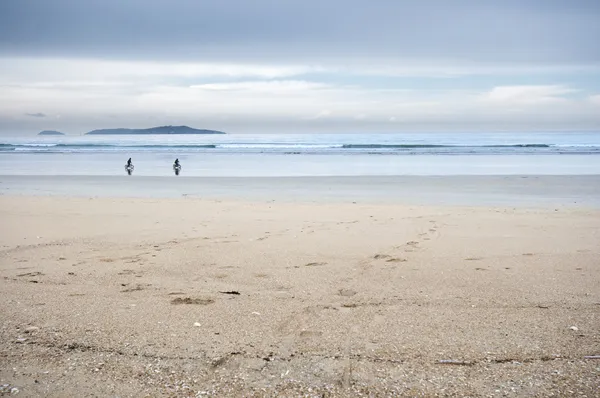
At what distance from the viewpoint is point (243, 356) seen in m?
3.71

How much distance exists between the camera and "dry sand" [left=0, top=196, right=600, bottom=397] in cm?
338

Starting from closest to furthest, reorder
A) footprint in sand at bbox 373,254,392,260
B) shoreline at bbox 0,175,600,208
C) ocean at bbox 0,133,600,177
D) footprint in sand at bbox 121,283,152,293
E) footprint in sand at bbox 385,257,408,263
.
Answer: footprint in sand at bbox 121,283,152,293 → footprint in sand at bbox 385,257,408,263 → footprint in sand at bbox 373,254,392,260 → shoreline at bbox 0,175,600,208 → ocean at bbox 0,133,600,177

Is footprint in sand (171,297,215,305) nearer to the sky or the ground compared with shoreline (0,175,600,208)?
nearer to the sky

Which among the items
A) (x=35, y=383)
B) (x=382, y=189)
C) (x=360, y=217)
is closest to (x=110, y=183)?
(x=382, y=189)

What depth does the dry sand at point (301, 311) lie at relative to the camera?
3.38m

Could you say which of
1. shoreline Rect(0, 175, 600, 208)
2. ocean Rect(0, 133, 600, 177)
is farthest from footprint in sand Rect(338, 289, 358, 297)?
ocean Rect(0, 133, 600, 177)

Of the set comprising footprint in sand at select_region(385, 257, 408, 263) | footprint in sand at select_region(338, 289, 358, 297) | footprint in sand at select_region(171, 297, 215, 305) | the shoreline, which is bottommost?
the shoreline

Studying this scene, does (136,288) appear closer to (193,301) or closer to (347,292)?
(193,301)

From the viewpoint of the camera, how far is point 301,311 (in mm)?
4598

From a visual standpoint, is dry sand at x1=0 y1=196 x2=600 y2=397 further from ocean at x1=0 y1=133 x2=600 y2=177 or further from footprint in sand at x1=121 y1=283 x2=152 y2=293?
ocean at x1=0 y1=133 x2=600 y2=177

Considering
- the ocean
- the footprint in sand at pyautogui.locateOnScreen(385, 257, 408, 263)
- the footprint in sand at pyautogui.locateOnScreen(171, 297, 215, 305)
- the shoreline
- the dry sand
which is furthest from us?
the ocean

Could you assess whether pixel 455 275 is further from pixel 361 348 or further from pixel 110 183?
pixel 110 183

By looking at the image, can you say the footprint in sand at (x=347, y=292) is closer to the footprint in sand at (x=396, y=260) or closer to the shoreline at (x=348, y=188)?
the footprint in sand at (x=396, y=260)

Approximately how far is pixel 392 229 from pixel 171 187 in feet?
34.6
